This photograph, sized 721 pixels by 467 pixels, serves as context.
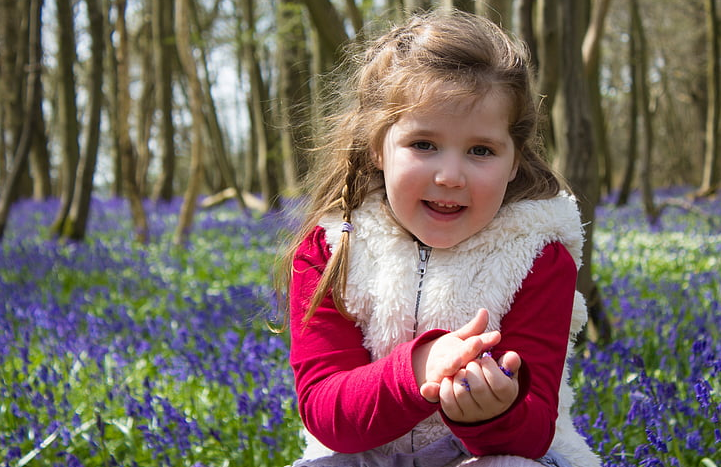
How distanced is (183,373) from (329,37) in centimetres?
202

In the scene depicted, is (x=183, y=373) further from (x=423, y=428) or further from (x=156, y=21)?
(x=156, y=21)

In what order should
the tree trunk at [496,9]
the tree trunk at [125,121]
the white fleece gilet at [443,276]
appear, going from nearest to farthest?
1. the white fleece gilet at [443,276]
2. the tree trunk at [496,9]
3. the tree trunk at [125,121]

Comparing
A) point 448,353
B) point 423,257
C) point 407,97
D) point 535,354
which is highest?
point 407,97

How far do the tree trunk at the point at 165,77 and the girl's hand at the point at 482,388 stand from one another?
345 inches

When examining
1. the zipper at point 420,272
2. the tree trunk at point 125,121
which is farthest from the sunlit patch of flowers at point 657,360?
the tree trunk at point 125,121

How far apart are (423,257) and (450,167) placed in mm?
292

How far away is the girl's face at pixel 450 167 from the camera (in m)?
1.68

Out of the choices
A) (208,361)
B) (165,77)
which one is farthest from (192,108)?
(208,361)

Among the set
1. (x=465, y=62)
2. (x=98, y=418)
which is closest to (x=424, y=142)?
(x=465, y=62)

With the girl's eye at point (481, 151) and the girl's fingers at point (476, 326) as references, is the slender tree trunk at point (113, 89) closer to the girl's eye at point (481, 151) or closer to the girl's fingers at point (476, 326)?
the girl's eye at point (481, 151)

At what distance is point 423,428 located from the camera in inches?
70.2

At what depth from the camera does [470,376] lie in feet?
4.63

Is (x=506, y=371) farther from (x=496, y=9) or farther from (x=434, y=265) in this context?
(x=496, y=9)

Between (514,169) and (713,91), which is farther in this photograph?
(713,91)
